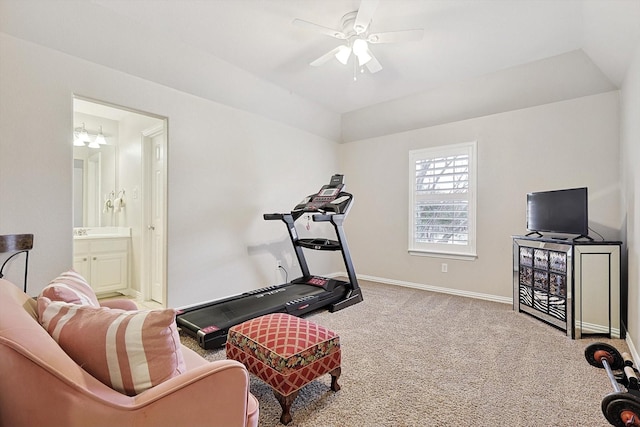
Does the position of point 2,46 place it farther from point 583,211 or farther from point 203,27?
point 583,211

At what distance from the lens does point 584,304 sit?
2986mm

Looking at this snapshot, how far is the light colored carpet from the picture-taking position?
1.83 meters

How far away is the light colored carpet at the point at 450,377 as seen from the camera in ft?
6.00

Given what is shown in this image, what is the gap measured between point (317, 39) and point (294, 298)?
282 centimetres

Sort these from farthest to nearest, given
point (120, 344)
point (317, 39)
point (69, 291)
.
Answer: point (317, 39) < point (69, 291) < point (120, 344)

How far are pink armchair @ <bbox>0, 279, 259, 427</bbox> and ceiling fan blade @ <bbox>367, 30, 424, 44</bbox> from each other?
2867 mm

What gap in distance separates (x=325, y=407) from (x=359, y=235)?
12.7 feet

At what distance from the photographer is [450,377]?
2.27 metres

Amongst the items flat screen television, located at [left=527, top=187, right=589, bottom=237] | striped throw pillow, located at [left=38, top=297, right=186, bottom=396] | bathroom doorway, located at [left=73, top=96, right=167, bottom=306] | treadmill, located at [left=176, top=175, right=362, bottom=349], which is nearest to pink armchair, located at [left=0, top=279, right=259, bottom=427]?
striped throw pillow, located at [left=38, top=297, right=186, bottom=396]

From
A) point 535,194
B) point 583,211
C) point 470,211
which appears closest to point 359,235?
point 470,211

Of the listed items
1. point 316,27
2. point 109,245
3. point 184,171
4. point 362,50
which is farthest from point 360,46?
point 109,245

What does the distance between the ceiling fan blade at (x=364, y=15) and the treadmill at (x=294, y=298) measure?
1.87 m

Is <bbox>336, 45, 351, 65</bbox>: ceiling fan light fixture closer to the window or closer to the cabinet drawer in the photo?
the window

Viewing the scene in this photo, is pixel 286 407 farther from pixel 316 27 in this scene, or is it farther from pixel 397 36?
pixel 397 36
